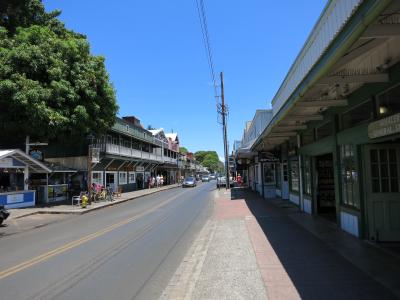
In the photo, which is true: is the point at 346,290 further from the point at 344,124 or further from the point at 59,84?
the point at 59,84

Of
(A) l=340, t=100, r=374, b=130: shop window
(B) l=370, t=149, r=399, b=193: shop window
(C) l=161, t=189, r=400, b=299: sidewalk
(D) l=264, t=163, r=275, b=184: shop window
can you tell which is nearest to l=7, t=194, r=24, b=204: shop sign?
(D) l=264, t=163, r=275, b=184: shop window

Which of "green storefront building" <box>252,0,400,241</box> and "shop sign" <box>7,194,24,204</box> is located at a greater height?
"green storefront building" <box>252,0,400,241</box>

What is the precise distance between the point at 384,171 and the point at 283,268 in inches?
152

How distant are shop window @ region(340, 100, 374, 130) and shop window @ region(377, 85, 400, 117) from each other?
1.15 ft

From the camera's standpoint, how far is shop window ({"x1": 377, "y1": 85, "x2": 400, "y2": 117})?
8930 millimetres

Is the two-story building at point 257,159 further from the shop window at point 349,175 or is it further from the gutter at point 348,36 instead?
the gutter at point 348,36

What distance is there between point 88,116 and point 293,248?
22.3 meters

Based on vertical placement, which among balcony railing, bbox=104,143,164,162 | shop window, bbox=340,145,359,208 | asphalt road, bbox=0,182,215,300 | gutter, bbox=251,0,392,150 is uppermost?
balcony railing, bbox=104,143,164,162

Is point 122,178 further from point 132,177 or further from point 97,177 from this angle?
point 97,177

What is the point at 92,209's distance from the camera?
2642 cm

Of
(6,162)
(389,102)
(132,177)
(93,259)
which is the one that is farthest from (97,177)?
(389,102)

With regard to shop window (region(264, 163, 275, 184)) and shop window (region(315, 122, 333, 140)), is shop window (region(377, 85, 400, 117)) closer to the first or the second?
shop window (region(315, 122, 333, 140))

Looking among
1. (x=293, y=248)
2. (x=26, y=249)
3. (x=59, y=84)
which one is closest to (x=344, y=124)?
(x=293, y=248)

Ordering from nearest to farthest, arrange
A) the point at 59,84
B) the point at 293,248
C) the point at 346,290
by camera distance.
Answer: the point at 346,290 → the point at 293,248 → the point at 59,84
